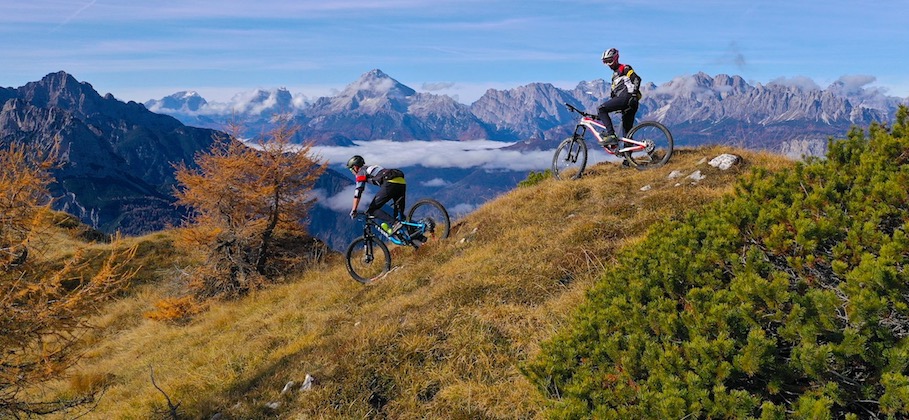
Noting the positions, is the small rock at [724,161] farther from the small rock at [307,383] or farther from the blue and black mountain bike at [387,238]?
the small rock at [307,383]

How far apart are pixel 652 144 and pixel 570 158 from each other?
93.3 inches

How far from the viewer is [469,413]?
5352 millimetres

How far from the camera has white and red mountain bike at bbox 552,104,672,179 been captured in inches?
528

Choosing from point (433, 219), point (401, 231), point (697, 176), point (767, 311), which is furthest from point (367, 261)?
point (767, 311)

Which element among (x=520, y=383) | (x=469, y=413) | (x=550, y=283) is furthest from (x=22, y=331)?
(x=550, y=283)

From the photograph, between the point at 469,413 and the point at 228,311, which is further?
the point at 228,311

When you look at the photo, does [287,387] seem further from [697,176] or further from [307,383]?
[697,176]

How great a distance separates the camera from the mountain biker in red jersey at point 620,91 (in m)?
12.9

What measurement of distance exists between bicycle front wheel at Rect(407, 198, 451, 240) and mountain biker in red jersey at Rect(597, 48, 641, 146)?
524 centimetres

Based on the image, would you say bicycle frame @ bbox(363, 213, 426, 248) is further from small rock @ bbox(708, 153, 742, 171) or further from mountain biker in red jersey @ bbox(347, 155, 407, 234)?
small rock @ bbox(708, 153, 742, 171)

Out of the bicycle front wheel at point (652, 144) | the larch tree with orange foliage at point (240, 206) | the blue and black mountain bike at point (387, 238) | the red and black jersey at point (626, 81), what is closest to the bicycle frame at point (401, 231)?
the blue and black mountain bike at point (387, 238)

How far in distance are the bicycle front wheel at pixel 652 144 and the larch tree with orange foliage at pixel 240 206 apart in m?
11.6

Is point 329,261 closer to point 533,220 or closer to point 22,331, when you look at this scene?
point 533,220

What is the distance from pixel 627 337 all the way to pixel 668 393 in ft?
2.63
